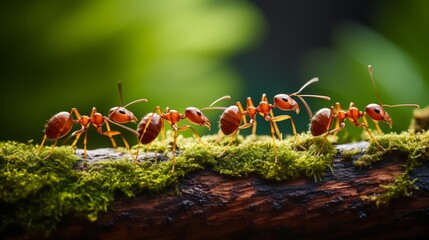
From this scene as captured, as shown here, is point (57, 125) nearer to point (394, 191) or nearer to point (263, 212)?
point (263, 212)

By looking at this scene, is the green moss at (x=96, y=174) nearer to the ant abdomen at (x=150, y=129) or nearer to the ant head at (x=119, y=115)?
the ant abdomen at (x=150, y=129)

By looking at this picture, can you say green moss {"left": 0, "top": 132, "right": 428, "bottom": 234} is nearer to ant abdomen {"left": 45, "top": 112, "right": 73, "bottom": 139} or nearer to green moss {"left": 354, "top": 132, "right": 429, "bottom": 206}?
green moss {"left": 354, "top": 132, "right": 429, "bottom": 206}

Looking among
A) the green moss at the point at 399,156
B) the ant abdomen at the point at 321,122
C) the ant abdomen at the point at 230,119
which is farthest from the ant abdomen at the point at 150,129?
the green moss at the point at 399,156

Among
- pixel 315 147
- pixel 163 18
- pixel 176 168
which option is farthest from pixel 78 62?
pixel 315 147

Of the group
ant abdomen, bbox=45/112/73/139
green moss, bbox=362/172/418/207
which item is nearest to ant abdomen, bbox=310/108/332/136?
green moss, bbox=362/172/418/207

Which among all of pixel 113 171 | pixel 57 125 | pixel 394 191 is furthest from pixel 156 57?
pixel 394 191
